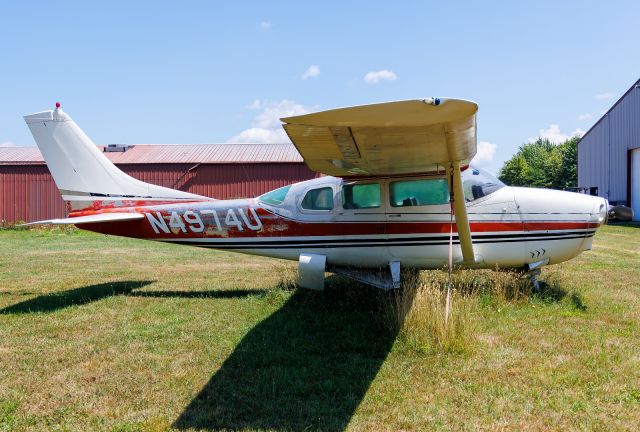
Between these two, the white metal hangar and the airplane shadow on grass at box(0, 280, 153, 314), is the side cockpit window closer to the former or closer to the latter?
the airplane shadow on grass at box(0, 280, 153, 314)

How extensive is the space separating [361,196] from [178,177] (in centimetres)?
2090

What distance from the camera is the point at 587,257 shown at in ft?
39.2

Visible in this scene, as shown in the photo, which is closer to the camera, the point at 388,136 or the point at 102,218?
the point at 388,136

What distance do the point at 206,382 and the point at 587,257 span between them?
1064 cm

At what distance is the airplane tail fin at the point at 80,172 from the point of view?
26.0 feet

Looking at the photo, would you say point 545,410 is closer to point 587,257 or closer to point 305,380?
point 305,380

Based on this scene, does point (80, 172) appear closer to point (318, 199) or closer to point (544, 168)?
point (318, 199)

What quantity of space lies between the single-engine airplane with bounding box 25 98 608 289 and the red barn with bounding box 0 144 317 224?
17.7 meters

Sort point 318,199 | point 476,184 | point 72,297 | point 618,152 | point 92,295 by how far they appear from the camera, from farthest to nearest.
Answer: point 618,152 → point 92,295 → point 72,297 → point 318,199 → point 476,184

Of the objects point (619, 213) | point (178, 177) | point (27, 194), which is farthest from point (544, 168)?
point (619, 213)

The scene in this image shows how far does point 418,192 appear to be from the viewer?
22.9ft

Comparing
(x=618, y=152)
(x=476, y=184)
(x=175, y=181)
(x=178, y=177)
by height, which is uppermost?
(x=618, y=152)

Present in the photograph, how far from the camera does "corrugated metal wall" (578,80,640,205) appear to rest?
26.5 m

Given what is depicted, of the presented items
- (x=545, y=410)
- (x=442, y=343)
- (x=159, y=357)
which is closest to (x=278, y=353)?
(x=159, y=357)
